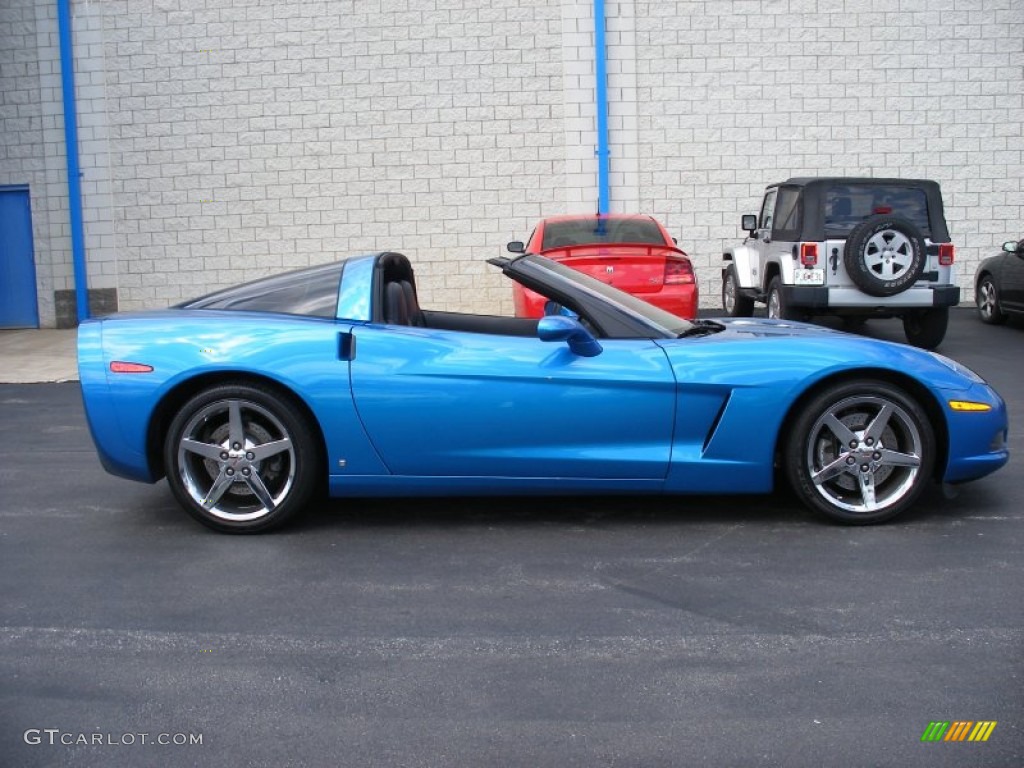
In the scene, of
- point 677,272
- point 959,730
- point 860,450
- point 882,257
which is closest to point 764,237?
point 882,257

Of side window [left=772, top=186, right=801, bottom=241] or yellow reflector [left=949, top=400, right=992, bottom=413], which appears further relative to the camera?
side window [left=772, top=186, right=801, bottom=241]

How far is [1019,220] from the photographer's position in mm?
16172

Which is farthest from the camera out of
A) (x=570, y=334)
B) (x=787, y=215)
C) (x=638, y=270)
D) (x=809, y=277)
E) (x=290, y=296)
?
(x=787, y=215)

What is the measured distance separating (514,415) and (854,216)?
7489mm

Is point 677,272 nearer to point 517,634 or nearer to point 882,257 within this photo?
point 882,257

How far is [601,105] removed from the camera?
15.9 m

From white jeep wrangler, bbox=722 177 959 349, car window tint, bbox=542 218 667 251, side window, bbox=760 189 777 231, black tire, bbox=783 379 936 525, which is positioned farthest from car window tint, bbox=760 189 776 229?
black tire, bbox=783 379 936 525

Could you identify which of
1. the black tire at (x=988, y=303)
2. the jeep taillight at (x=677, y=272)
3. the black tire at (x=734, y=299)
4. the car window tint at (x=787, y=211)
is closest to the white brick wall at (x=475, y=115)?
the black tire at (x=734, y=299)

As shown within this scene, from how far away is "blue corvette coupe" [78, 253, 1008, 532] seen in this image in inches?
201

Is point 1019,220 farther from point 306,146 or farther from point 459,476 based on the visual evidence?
point 459,476

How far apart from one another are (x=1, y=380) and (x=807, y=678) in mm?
9679

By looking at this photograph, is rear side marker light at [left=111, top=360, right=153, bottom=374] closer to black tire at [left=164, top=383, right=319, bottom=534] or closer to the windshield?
black tire at [left=164, top=383, right=319, bottom=534]

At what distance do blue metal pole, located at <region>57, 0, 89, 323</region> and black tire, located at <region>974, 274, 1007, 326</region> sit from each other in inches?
458

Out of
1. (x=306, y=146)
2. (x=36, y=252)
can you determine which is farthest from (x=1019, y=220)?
(x=36, y=252)
